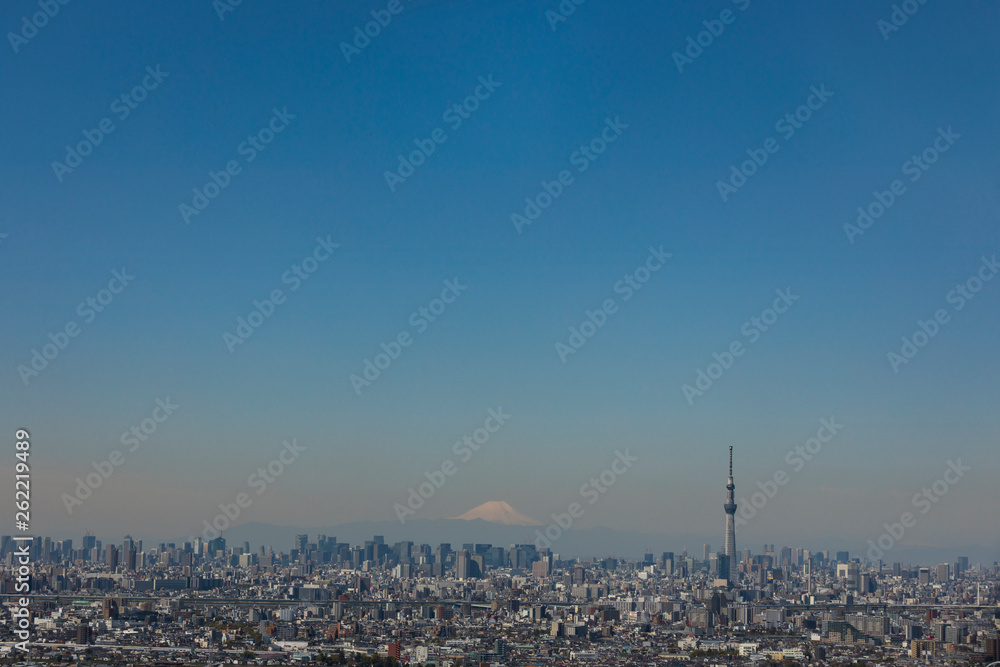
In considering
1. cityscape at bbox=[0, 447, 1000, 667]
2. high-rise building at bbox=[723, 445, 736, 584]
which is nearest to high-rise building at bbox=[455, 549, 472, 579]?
cityscape at bbox=[0, 447, 1000, 667]

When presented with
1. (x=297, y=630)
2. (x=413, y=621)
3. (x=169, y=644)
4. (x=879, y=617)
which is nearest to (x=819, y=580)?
(x=879, y=617)

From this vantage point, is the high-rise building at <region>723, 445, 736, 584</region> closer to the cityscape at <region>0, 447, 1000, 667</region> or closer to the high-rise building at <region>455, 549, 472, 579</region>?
the cityscape at <region>0, 447, 1000, 667</region>

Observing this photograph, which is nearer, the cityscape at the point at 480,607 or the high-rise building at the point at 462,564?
the cityscape at the point at 480,607

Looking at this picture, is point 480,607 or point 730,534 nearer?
point 480,607

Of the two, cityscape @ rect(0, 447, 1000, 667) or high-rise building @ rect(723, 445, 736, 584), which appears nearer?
cityscape @ rect(0, 447, 1000, 667)

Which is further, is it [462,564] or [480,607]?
[462,564]

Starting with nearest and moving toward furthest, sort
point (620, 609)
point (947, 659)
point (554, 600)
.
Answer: point (947, 659)
point (620, 609)
point (554, 600)

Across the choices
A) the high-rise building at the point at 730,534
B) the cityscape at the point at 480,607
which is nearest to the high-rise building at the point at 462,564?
the cityscape at the point at 480,607

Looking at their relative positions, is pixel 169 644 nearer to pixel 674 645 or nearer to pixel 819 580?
pixel 674 645

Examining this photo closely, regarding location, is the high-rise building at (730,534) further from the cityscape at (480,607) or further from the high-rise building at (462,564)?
the high-rise building at (462,564)

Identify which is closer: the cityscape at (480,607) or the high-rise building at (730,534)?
the cityscape at (480,607)

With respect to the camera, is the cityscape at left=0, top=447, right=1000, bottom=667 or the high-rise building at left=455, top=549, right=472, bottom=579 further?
the high-rise building at left=455, top=549, right=472, bottom=579
